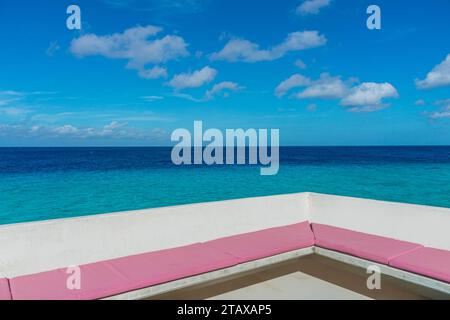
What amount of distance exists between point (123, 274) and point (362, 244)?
5.83ft

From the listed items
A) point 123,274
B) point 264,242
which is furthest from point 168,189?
point 123,274

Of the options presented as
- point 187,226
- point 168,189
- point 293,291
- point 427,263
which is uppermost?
point 187,226

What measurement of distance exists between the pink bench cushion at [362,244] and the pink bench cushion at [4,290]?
6.97ft

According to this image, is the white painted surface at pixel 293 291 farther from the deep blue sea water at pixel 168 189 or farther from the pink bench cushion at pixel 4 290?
the deep blue sea water at pixel 168 189

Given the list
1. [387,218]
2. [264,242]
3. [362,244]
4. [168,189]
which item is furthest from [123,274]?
[168,189]

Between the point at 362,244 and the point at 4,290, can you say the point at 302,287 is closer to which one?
the point at 362,244

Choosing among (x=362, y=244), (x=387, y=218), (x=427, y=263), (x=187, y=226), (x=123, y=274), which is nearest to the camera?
(x=123, y=274)

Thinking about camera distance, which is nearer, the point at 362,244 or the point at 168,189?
the point at 362,244

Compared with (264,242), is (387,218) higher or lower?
higher

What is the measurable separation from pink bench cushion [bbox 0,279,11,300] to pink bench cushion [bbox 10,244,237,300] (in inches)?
1.1

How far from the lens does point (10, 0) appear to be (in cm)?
1216

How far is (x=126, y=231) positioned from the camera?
242 cm

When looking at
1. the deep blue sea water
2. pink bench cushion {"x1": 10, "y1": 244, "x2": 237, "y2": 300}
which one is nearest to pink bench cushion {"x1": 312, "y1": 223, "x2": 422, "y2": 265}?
pink bench cushion {"x1": 10, "y1": 244, "x2": 237, "y2": 300}

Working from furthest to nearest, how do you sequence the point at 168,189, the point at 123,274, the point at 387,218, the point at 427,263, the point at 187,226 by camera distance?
the point at 168,189
the point at 387,218
the point at 187,226
the point at 427,263
the point at 123,274
